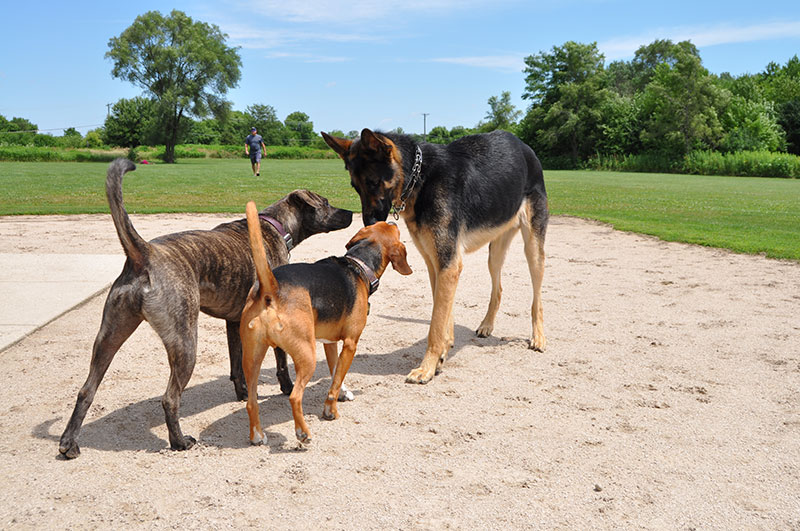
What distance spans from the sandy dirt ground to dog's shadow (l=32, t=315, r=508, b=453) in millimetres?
20

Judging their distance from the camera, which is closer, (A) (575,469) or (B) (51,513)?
(B) (51,513)

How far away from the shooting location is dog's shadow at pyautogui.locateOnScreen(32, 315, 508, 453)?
13.5 ft

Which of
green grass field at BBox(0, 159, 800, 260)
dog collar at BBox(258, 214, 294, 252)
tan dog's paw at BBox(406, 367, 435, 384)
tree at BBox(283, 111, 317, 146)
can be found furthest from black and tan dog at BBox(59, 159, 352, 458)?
tree at BBox(283, 111, 317, 146)

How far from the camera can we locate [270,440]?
419 centimetres

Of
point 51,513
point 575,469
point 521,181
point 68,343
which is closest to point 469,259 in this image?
point 521,181

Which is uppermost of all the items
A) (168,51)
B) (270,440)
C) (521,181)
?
(168,51)

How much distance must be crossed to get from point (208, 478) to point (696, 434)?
10.4 feet

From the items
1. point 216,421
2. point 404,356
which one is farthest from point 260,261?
point 404,356

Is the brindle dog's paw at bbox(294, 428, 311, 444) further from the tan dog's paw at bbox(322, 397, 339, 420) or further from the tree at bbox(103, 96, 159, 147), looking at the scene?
the tree at bbox(103, 96, 159, 147)

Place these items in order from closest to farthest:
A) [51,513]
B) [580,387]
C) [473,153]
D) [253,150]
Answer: [51,513], [580,387], [473,153], [253,150]

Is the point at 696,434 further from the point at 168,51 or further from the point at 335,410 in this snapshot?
the point at 168,51

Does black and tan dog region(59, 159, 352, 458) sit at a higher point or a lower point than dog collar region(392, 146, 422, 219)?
lower

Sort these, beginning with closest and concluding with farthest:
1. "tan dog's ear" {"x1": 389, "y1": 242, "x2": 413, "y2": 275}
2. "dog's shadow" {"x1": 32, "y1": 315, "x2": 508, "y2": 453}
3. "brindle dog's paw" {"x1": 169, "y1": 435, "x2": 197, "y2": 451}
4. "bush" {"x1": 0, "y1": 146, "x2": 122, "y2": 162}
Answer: "brindle dog's paw" {"x1": 169, "y1": 435, "x2": 197, "y2": 451} < "dog's shadow" {"x1": 32, "y1": 315, "x2": 508, "y2": 453} < "tan dog's ear" {"x1": 389, "y1": 242, "x2": 413, "y2": 275} < "bush" {"x1": 0, "y1": 146, "x2": 122, "y2": 162}

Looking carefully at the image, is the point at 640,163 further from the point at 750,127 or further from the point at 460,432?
the point at 460,432
